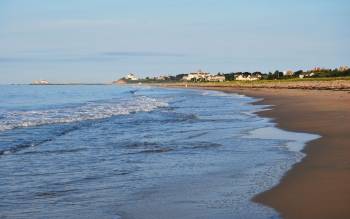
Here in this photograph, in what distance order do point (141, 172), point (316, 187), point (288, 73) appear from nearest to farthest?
point (316, 187), point (141, 172), point (288, 73)

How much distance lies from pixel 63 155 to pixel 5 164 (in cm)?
149

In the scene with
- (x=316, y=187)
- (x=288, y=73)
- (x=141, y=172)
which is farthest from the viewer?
(x=288, y=73)

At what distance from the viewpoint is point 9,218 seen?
19.3ft

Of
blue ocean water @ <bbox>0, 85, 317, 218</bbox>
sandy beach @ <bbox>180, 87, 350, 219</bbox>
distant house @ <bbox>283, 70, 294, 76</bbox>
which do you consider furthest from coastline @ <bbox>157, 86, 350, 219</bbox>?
distant house @ <bbox>283, 70, 294, 76</bbox>

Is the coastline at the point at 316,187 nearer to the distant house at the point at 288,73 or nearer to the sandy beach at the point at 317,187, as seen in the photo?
the sandy beach at the point at 317,187

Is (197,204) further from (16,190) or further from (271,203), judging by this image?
(16,190)

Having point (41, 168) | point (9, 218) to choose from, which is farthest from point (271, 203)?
point (41, 168)

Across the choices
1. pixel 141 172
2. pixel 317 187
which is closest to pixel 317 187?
pixel 317 187

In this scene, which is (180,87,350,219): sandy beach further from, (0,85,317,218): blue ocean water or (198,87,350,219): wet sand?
(0,85,317,218): blue ocean water

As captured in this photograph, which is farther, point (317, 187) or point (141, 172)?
point (141, 172)

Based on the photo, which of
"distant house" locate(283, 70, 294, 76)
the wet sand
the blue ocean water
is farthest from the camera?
"distant house" locate(283, 70, 294, 76)

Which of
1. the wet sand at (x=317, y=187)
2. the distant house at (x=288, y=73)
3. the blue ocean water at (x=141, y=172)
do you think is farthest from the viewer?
the distant house at (x=288, y=73)

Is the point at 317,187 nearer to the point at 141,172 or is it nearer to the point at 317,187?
Result: the point at 317,187

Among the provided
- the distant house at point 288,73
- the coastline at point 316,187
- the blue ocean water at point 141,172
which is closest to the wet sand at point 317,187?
the coastline at point 316,187
